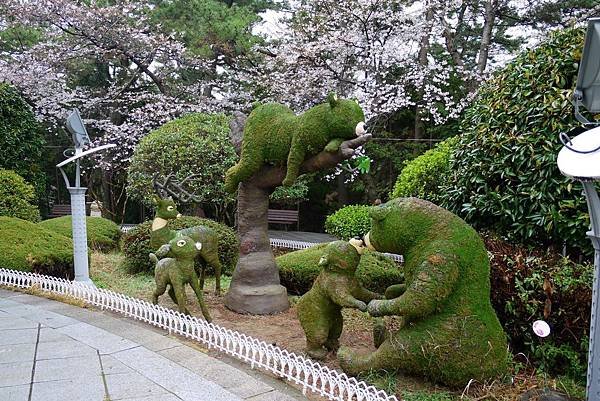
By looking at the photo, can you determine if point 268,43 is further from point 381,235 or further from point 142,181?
point 381,235

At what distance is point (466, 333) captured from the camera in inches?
123

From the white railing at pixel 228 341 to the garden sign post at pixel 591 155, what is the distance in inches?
44.1

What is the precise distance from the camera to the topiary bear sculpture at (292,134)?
4.56 metres

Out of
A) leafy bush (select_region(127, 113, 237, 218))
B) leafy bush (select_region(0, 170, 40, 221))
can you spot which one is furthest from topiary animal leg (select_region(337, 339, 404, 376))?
leafy bush (select_region(0, 170, 40, 221))

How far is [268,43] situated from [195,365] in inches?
409

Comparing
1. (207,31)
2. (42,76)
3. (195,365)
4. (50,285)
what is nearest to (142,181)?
(50,285)

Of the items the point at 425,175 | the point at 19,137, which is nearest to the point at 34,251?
the point at 425,175

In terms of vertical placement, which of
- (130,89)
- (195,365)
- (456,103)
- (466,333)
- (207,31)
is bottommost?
(195,365)

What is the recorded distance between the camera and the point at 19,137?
460 inches

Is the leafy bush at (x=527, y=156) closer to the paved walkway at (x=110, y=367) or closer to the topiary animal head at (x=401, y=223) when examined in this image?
the topiary animal head at (x=401, y=223)

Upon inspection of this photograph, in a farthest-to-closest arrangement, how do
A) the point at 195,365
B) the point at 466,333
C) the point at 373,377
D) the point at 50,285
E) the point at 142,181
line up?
the point at 142,181 → the point at 50,285 → the point at 195,365 → the point at 373,377 → the point at 466,333

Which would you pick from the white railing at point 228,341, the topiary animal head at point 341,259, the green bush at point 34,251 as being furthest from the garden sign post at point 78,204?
the topiary animal head at point 341,259

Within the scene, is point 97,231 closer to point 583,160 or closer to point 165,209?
point 165,209

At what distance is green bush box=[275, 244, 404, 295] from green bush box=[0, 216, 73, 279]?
3.16 metres
